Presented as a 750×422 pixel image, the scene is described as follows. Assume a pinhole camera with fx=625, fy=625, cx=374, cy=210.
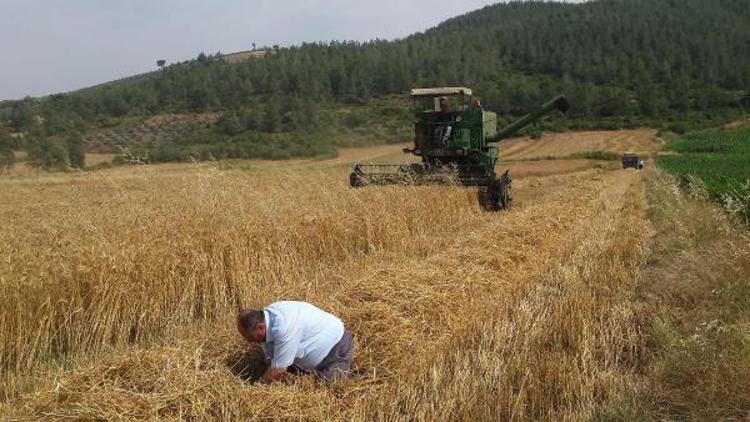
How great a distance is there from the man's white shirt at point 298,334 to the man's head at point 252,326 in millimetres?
57

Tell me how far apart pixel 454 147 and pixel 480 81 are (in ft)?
229

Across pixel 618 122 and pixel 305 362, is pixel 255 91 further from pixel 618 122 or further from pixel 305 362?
pixel 305 362

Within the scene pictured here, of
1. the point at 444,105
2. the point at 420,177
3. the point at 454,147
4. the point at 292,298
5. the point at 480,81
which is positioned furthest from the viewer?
the point at 480,81

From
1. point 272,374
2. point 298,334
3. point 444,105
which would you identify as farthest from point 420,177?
point 272,374

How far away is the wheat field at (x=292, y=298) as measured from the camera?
3.98m

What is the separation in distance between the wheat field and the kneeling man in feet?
0.51

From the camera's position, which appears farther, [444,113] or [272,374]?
[444,113]

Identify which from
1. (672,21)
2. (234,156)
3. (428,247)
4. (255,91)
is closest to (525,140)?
(234,156)

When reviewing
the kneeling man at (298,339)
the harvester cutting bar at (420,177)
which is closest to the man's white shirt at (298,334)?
the kneeling man at (298,339)

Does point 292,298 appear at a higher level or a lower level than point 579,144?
higher

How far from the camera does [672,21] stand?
110312 mm

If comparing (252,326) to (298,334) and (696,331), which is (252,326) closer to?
(298,334)

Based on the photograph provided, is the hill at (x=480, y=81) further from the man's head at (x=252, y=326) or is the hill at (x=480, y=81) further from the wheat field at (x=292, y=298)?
the man's head at (x=252, y=326)

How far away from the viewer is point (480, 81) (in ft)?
269
